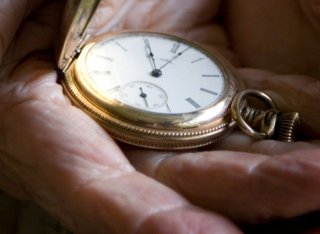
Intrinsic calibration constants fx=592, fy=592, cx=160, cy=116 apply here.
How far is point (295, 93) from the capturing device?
929 mm

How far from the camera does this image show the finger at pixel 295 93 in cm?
90

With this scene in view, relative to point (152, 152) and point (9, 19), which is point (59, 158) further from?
point (9, 19)

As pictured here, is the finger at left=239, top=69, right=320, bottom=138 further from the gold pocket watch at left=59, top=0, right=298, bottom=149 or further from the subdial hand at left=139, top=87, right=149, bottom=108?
the subdial hand at left=139, top=87, right=149, bottom=108

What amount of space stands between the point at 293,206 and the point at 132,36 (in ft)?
1.44

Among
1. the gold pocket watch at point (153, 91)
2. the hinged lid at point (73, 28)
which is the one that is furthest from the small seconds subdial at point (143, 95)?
the hinged lid at point (73, 28)

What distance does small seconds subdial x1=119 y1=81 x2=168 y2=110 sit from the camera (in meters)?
0.84

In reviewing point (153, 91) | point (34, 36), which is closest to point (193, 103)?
point (153, 91)

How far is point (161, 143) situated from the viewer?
2.66 feet

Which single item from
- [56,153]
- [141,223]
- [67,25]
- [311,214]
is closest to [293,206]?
[311,214]

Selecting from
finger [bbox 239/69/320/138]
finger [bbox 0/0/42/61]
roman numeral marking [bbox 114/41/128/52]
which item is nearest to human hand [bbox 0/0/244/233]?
finger [bbox 0/0/42/61]

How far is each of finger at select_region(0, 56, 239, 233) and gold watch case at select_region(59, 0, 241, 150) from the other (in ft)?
0.07

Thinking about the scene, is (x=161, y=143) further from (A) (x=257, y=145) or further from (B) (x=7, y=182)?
(B) (x=7, y=182)

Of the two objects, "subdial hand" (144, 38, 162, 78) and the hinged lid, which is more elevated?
the hinged lid

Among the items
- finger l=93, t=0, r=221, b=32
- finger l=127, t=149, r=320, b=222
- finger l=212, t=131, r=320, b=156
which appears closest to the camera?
finger l=127, t=149, r=320, b=222
